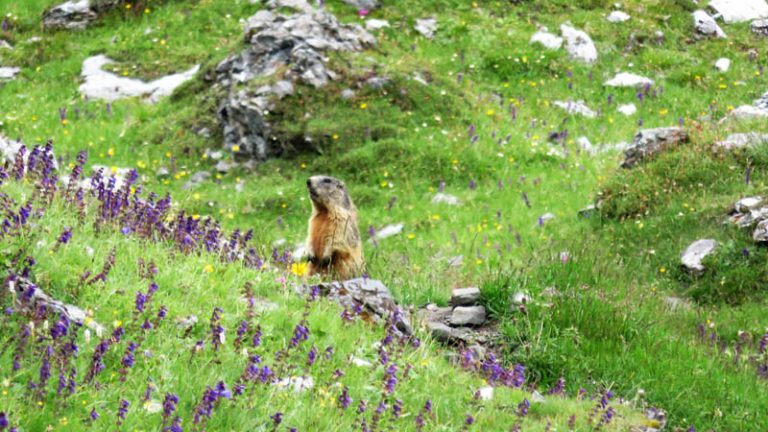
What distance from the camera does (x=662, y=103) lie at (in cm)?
1817

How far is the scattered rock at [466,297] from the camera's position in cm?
934

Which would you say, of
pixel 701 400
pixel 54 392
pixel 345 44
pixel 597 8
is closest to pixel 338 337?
pixel 54 392

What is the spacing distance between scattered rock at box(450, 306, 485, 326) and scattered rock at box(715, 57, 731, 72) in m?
12.1

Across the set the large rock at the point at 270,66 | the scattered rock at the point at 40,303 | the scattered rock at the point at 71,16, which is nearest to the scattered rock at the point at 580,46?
the large rock at the point at 270,66

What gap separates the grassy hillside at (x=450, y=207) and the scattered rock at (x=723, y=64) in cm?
22

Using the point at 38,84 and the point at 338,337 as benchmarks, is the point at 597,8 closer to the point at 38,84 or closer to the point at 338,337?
the point at 38,84

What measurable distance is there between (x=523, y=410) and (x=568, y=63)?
47.0 feet

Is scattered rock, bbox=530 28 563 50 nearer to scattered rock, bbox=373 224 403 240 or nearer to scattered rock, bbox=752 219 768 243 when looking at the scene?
scattered rock, bbox=373 224 403 240

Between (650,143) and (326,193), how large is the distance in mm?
5701

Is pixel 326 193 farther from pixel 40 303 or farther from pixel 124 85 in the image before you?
pixel 124 85

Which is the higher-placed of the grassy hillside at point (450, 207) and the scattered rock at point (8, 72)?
the grassy hillside at point (450, 207)

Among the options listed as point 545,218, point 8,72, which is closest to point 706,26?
point 545,218

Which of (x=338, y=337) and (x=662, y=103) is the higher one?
(x=338, y=337)

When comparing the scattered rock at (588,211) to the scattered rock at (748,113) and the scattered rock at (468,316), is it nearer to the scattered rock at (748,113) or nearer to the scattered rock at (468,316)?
the scattered rock at (748,113)
